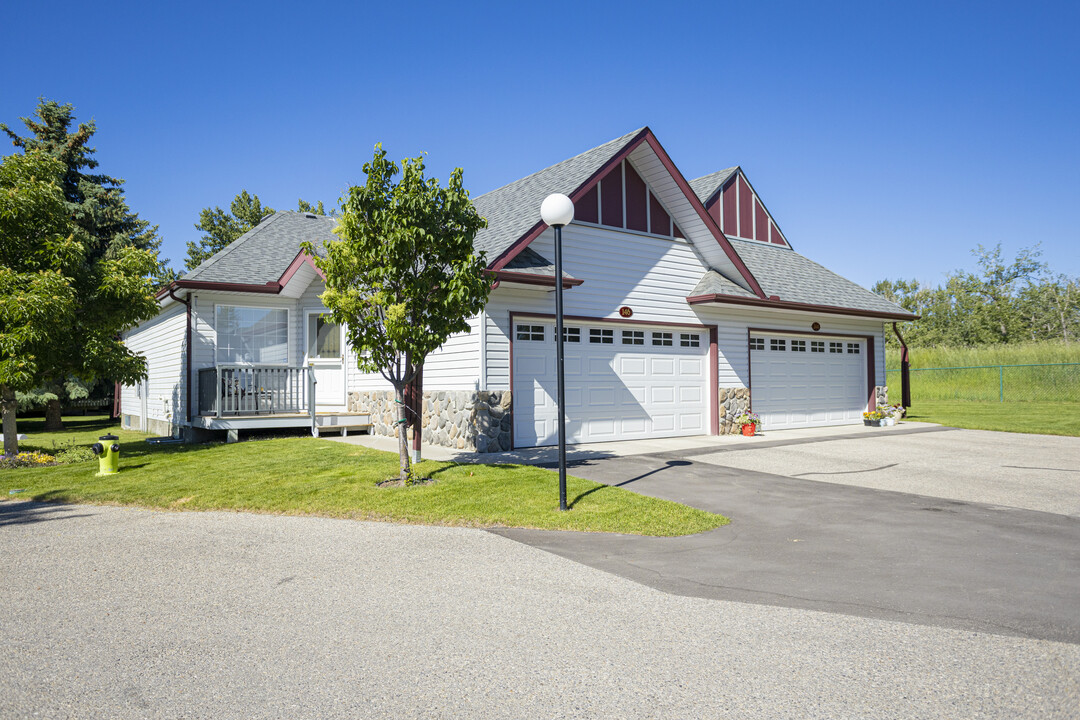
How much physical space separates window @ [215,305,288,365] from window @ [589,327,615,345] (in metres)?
7.31

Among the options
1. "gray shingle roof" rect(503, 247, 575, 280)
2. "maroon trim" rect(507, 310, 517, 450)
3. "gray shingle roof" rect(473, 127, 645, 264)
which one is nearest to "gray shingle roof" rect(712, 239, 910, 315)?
"gray shingle roof" rect(473, 127, 645, 264)

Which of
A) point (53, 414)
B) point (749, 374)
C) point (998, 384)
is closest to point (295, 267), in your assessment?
point (749, 374)

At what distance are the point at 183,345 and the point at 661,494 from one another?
1246cm

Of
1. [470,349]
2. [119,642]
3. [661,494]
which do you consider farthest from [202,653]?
[470,349]

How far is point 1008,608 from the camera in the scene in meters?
4.06

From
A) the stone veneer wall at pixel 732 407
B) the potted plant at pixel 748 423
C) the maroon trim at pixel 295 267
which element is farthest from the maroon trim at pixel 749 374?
the maroon trim at pixel 295 267

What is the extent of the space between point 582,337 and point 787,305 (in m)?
5.33

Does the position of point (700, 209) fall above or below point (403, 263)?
above

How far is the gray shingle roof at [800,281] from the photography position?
1645 centimetres

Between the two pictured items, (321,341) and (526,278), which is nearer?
(526,278)

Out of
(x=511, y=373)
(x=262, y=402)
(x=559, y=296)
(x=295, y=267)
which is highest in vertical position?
(x=295, y=267)

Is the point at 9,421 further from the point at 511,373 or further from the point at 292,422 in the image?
the point at 511,373

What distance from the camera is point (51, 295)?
1027 cm

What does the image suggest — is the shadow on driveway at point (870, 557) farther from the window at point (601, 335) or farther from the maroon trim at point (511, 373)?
the window at point (601, 335)
